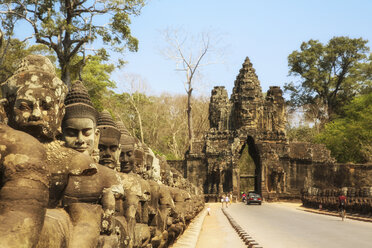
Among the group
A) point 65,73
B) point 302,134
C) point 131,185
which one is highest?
point 302,134

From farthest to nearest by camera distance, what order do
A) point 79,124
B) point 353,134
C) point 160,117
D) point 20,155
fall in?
→ point 160,117 → point 353,134 → point 79,124 → point 20,155

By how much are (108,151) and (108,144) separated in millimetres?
88

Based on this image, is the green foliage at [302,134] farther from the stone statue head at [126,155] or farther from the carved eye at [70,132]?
the carved eye at [70,132]

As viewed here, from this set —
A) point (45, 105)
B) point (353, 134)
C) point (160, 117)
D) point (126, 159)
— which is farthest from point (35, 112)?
point (353, 134)

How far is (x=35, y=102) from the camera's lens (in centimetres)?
305

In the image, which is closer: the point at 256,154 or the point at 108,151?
the point at 108,151

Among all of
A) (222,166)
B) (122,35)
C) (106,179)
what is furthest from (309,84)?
(106,179)

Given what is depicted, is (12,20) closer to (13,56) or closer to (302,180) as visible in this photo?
(13,56)

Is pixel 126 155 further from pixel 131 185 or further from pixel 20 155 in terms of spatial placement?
pixel 20 155

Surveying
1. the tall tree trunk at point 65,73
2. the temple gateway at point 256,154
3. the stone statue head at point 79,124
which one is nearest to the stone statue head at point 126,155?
the stone statue head at point 79,124

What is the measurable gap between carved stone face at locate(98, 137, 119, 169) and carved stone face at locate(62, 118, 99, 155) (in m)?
1.00

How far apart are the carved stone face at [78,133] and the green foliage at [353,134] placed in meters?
45.3

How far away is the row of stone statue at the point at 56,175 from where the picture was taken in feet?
7.38

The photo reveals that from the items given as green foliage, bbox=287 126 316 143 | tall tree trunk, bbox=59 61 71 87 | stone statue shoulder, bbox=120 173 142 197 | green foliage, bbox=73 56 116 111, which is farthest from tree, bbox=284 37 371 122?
stone statue shoulder, bbox=120 173 142 197
